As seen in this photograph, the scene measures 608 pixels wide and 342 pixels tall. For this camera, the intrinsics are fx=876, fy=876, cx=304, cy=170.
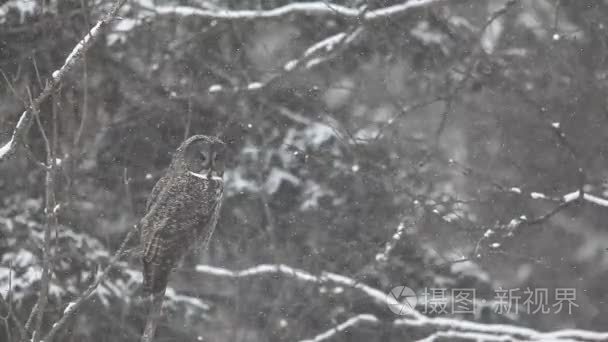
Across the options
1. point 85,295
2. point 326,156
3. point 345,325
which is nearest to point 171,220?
point 85,295

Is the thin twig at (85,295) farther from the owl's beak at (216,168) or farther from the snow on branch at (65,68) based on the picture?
the owl's beak at (216,168)

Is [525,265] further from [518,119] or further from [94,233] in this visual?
[94,233]

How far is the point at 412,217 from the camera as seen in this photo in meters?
5.85

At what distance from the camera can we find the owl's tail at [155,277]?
132 inches

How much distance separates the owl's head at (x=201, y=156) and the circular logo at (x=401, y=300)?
9.47 feet

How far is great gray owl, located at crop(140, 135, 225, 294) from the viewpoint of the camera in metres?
3.45

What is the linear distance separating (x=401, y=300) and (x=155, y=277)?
10.8 feet

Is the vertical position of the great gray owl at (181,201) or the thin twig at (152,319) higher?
the great gray owl at (181,201)

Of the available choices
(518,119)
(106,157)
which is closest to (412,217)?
(518,119)

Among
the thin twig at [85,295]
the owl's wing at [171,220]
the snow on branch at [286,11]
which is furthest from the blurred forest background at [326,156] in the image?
the thin twig at [85,295]

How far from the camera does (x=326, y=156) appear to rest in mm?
6586

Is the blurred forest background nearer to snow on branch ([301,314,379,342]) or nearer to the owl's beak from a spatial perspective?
snow on branch ([301,314,379,342])

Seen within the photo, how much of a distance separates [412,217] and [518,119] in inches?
47.1

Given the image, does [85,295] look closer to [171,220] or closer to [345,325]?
[171,220]
